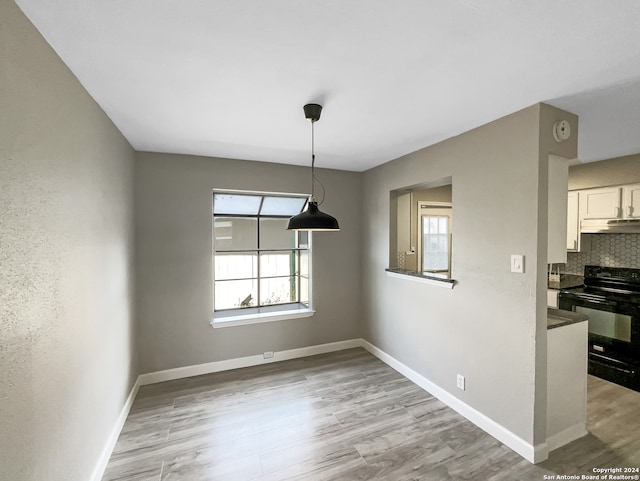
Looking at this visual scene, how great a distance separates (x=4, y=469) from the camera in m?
0.98

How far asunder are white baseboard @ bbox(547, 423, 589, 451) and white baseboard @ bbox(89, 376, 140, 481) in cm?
312

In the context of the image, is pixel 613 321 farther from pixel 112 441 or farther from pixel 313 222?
pixel 112 441

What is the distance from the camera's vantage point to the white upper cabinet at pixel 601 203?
10.8ft

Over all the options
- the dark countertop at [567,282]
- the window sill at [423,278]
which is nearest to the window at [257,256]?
the window sill at [423,278]

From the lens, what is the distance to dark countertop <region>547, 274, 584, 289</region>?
3761 millimetres

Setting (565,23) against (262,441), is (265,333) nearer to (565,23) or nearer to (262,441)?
(262,441)

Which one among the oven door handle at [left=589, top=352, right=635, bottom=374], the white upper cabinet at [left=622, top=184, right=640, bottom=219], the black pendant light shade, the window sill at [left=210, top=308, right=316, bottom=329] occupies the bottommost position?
the oven door handle at [left=589, top=352, right=635, bottom=374]

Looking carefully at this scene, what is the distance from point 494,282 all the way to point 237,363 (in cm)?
292

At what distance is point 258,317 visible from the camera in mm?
3549

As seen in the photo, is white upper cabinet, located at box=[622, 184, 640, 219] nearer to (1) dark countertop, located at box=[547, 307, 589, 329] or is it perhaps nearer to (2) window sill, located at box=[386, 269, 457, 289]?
(1) dark countertop, located at box=[547, 307, 589, 329]

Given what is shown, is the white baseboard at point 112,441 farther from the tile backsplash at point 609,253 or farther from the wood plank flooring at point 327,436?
the tile backsplash at point 609,253

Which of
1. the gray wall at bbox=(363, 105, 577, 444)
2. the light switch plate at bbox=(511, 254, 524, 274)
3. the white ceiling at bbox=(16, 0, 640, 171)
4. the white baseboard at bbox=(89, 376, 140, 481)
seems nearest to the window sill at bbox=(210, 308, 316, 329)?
the white baseboard at bbox=(89, 376, 140, 481)

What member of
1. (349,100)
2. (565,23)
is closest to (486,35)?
(565,23)

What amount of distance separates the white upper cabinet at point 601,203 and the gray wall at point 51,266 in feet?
16.6
